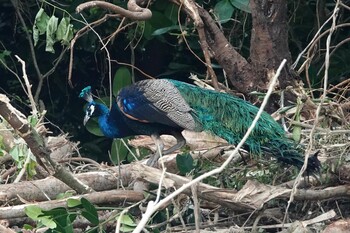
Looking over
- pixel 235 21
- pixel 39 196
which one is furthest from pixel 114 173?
pixel 235 21

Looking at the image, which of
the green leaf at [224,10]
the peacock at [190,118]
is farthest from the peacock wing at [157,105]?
the green leaf at [224,10]

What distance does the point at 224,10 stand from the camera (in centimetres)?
525

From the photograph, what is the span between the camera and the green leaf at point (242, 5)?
525 centimetres

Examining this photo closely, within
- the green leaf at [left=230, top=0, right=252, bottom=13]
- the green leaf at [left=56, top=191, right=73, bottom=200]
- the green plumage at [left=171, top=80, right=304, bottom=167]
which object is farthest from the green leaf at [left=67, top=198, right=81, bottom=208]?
the green leaf at [left=230, top=0, right=252, bottom=13]

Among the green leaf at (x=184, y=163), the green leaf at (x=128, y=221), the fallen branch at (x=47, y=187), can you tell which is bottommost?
the fallen branch at (x=47, y=187)

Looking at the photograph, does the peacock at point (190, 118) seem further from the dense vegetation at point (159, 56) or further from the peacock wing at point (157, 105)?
the dense vegetation at point (159, 56)

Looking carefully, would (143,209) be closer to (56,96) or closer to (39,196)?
(39,196)

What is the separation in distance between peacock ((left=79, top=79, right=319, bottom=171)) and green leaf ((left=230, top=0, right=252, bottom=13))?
2.96 ft

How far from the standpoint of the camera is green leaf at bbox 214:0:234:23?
17.2ft

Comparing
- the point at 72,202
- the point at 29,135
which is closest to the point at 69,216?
the point at 72,202

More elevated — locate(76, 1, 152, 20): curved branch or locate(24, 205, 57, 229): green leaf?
locate(76, 1, 152, 20): curved branch

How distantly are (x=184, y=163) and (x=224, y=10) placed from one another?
142 centimetres

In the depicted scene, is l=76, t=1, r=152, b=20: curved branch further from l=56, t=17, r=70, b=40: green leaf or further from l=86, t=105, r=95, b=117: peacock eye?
l=86, t=105, r=95, b=117: peacock eye

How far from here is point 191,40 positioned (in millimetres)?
5945
